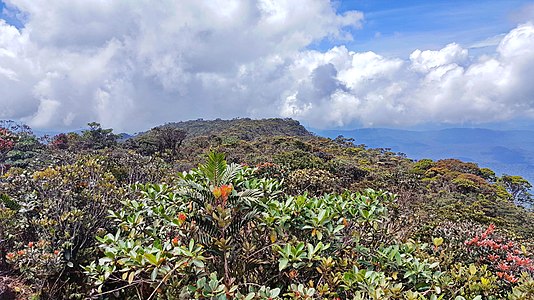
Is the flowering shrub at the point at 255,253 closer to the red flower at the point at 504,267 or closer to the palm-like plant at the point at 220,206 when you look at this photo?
the palm-like plant at the point at 220,206

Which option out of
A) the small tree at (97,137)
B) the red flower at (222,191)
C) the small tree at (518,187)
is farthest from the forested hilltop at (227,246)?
the small tree at (518,187)

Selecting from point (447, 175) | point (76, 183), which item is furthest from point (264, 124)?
point (76, 183)

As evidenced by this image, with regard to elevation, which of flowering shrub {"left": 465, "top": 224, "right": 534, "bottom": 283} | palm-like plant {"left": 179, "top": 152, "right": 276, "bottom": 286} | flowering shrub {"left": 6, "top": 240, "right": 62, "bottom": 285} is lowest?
flowering shrub {"left": 465, "top": 224, "right": 534, "bottom": 283}

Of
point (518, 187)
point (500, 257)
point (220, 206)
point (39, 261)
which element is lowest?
point (518, 187)

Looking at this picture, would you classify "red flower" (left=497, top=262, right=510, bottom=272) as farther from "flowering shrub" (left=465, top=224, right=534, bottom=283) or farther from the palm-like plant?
the palm-like plant

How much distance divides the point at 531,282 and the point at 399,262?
3.68 ft

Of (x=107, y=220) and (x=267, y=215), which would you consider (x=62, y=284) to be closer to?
(x=107, y=220)

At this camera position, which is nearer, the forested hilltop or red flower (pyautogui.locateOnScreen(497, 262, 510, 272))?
the forested hilltop

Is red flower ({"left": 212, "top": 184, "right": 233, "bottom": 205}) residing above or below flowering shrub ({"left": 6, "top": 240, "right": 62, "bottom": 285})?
above

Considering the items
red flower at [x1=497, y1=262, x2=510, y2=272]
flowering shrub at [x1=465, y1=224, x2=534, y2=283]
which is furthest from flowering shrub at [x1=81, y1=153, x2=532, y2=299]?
flowering shrub at [x1=465, y1=224, x2=534, y2=283]

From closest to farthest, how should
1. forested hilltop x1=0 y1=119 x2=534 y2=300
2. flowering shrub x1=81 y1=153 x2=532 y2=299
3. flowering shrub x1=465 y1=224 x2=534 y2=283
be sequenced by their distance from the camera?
flowering shrub x1=81 y1=153 x2=532 y2=299 → forested hilltop x1=0 y1=119 x2=534 y2=300 → flowering shrub x1=465 y1=224 x2=534 y2=283

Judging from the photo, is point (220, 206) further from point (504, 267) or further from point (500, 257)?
point (500, 257)

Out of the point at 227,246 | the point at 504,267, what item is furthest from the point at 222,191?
the point at 504,267

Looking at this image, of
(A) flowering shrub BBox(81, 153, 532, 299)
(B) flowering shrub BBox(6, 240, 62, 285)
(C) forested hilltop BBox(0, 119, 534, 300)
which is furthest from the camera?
(B) flowering shrub BBox(6, 240, 62, 285)
